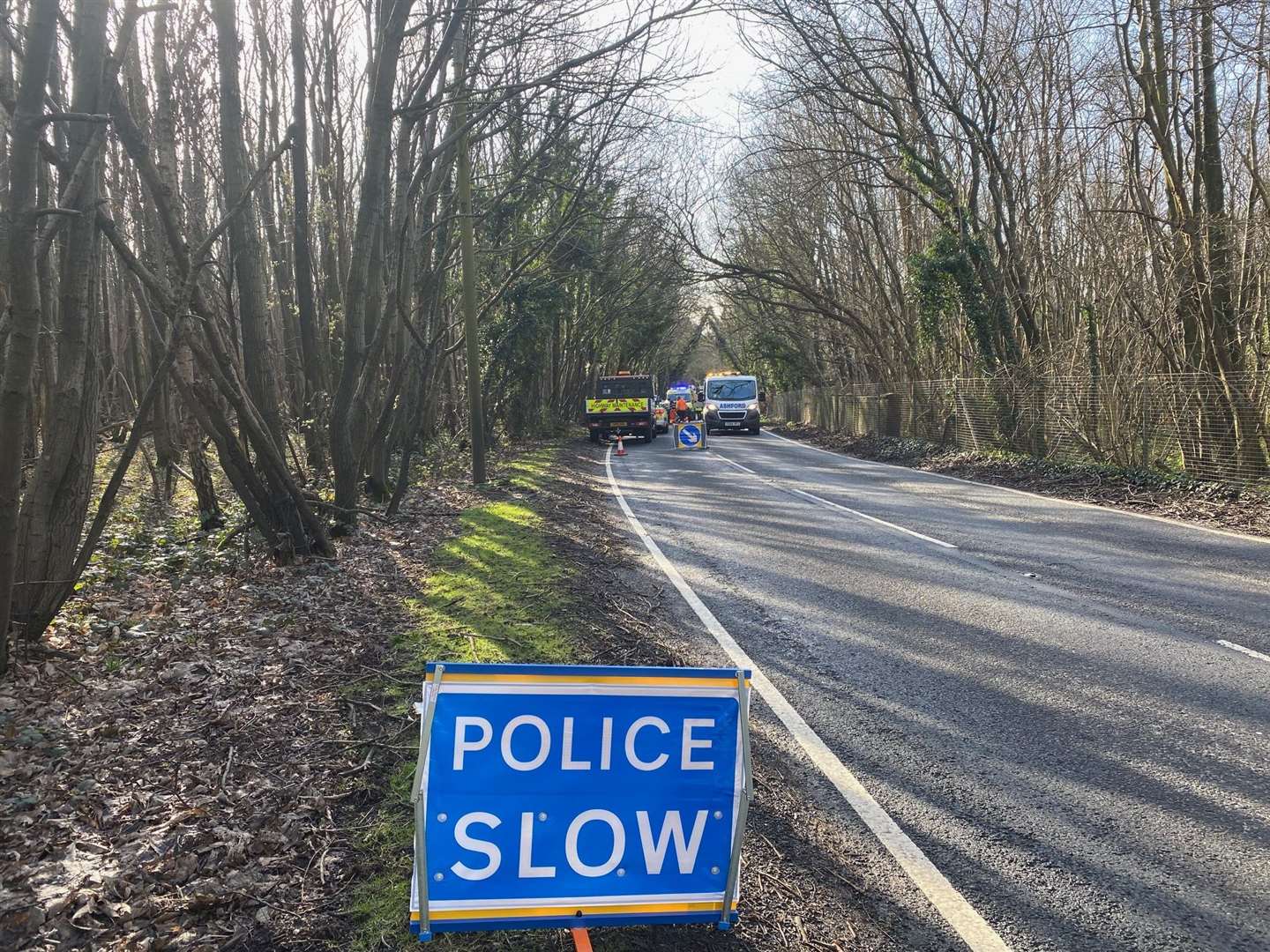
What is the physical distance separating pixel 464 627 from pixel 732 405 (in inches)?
1439

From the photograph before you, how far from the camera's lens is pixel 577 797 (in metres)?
2.98

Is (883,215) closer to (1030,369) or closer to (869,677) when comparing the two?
(1030,369)

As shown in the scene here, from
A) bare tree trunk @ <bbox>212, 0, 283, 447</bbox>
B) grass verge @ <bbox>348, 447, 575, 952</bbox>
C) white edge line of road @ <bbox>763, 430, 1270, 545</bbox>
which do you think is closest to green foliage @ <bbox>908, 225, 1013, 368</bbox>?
white edge line of road @ <bbox>763, 430, 1270, 545</bbox>

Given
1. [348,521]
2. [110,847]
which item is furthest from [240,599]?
[110,847]

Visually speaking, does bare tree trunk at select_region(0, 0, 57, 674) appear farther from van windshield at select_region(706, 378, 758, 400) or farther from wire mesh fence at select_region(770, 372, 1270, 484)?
van windshield at select_region(706, 378, 758, 400)

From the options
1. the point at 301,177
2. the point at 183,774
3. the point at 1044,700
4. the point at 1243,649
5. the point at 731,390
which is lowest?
the point at 183,774

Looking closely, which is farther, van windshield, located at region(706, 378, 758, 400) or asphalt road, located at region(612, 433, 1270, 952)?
van windshield, located at region(706, 378, 758, 400)

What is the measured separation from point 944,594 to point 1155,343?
11126mm

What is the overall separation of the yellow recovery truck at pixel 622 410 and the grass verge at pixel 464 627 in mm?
22373

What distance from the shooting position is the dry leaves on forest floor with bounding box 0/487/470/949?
10.3 feet

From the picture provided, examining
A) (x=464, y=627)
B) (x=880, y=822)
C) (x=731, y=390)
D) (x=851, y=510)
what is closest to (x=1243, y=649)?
(x=880, y=822)

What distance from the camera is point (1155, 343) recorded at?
16609 millimetres

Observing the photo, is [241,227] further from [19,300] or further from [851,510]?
[851,510]

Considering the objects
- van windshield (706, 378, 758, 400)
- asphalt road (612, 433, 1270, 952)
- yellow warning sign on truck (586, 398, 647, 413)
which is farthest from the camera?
van windshield (706, 378, 758, 400)
